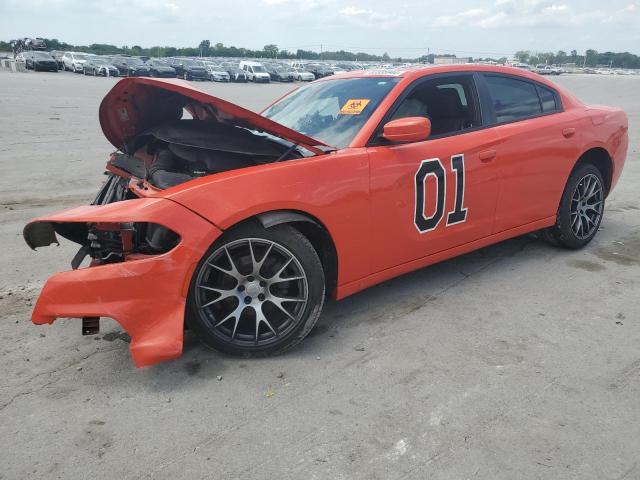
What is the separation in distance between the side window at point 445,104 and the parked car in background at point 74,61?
45027mm

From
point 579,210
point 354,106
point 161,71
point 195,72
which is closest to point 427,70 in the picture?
point 354,106

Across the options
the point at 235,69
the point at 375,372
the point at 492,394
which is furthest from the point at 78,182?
the point at 235,69

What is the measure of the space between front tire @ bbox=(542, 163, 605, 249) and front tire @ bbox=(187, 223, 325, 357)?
2.64m

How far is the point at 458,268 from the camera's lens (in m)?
4.51

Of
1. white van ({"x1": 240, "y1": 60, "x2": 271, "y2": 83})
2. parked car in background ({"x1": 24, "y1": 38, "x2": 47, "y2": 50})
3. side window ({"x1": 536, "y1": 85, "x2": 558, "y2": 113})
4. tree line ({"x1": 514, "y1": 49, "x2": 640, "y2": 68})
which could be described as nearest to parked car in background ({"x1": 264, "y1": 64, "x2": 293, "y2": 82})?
white van ({"x1": 240, "y1": 60, "x2": 271, "y2": 83})

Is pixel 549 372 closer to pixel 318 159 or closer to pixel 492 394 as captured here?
pixel 492 394

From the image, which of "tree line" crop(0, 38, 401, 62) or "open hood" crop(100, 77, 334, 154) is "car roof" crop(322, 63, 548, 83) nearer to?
"open hood" crop(100, 77, 334, 154)

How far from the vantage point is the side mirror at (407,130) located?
331 centimetres

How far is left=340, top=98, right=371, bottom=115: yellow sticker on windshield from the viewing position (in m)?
3.70

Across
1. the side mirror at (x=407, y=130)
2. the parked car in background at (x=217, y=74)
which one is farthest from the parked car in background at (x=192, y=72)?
the side mirror at (x=407, y=130)

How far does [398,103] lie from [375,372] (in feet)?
5.86

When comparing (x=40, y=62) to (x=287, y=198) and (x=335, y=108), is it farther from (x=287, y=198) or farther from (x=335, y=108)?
(x=287, y=198)

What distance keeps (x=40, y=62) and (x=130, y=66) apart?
6.56m

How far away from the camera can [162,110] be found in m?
3.67
